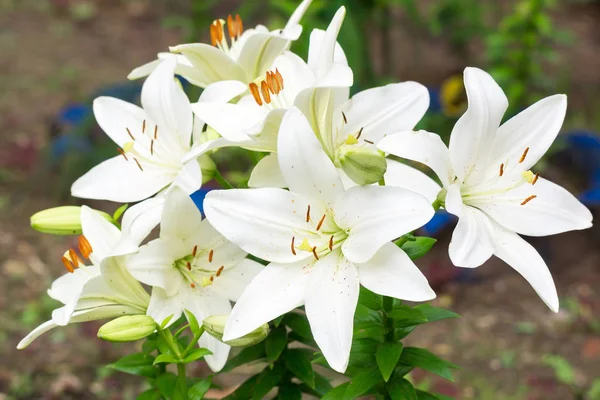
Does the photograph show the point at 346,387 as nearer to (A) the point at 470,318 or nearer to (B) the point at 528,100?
(A) the point at 470,318

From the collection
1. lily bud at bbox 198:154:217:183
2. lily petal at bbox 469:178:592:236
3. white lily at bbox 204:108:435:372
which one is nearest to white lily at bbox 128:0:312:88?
lily bud at bbox 198:154:217:183

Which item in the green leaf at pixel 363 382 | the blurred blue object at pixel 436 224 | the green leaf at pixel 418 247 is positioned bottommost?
the blurred blue object at pixel 436 224

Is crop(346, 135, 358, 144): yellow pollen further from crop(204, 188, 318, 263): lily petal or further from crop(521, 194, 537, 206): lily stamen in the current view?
crop(521, 194, 537, 206): lily stamen

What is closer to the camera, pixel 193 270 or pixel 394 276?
pixel 394 276

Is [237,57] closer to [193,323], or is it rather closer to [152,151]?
[152,151]

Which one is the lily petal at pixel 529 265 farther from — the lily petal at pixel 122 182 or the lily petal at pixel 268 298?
the lily petal at pixel 122 182

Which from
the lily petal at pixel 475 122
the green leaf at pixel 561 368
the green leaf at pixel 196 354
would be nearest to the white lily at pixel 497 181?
the lily petal at pixel 475 122

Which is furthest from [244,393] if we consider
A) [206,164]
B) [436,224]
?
[436,224]
